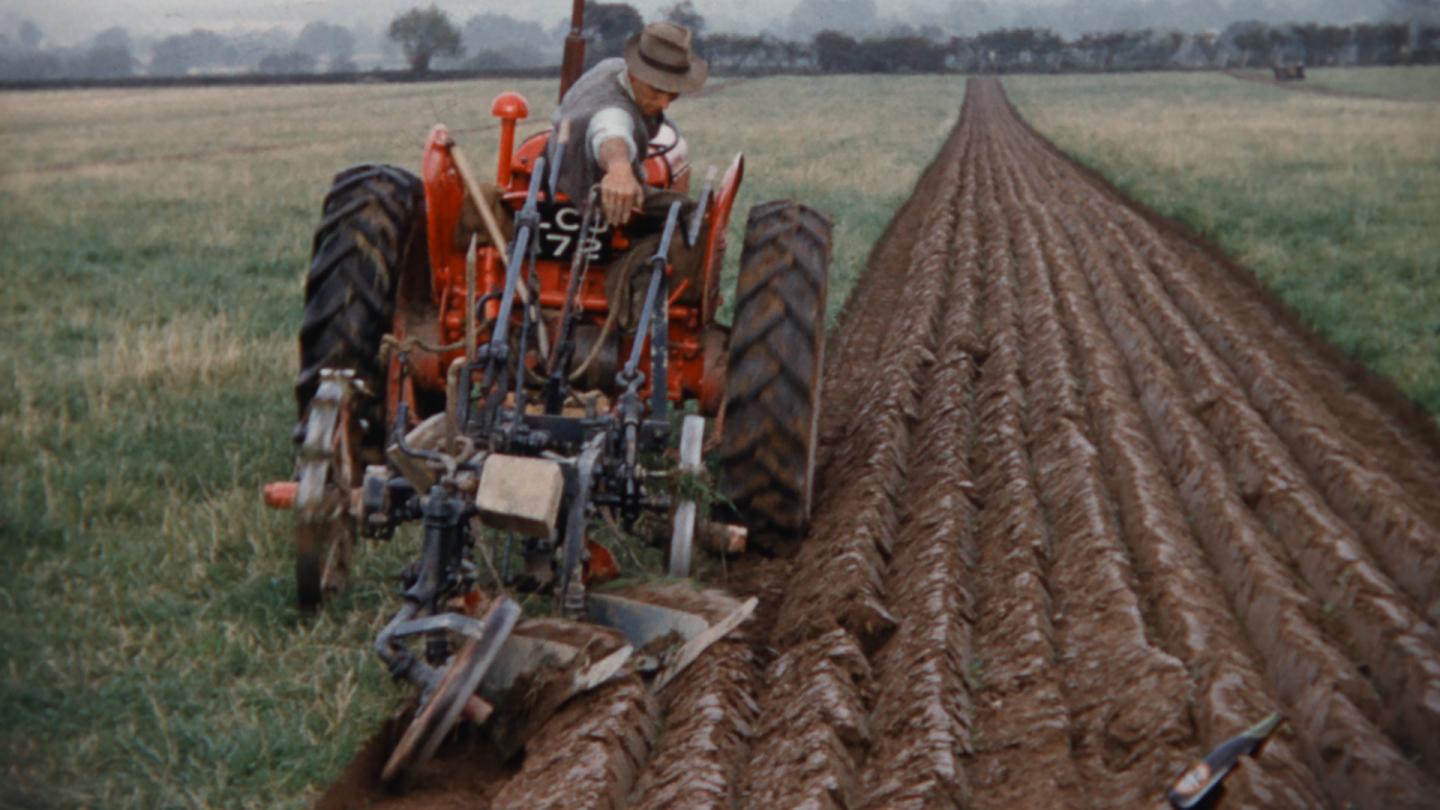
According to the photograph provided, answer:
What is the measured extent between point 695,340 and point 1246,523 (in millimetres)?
2054

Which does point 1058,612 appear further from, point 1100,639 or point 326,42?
point 326,42

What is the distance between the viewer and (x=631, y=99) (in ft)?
15.6

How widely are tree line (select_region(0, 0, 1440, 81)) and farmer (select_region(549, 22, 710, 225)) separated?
0.78 m

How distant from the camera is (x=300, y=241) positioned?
11.9 m

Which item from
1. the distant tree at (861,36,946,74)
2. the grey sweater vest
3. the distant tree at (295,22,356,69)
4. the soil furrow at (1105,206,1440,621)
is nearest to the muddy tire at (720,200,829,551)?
the grey sweater vest

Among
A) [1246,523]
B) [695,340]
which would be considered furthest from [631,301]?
[1246,523]

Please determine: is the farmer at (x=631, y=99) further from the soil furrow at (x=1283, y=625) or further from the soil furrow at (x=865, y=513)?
the soil furrow at (x=1283, y=625)

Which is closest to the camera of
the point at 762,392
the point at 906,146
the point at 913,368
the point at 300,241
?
the point at 762,392

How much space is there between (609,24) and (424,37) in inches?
456

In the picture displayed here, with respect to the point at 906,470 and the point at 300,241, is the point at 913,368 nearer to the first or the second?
the point at 906,470

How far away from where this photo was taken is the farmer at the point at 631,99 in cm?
459

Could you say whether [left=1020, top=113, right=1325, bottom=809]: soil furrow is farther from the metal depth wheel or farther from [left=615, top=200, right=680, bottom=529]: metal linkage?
the metal depth wheel

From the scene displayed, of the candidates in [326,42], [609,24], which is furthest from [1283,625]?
[326,42]

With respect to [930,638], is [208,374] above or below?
above
